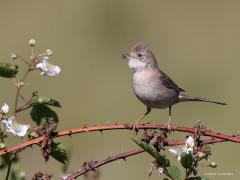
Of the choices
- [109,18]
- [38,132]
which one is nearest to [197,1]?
[109,18]

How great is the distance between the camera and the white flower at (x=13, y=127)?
3.33m

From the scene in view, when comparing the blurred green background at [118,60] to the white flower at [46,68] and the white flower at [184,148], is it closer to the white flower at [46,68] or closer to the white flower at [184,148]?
the white flower at [46,68]

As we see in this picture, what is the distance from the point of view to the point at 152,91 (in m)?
7.00

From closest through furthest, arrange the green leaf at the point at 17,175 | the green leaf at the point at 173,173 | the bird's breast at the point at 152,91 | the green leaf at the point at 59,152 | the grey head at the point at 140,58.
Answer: the green leaf at the point at 173,173, the green leaf at the point at 59,152, the green leaf at the point at 17,175, the bird's breast at the point at 152,91, the grey head at the point at 140,58

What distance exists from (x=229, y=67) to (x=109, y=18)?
15.8 feet

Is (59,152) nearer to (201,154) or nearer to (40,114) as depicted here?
(40,114)

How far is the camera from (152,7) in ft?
78.5

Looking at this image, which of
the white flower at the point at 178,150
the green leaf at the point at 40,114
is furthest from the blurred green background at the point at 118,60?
the white flower at the point at 178,150

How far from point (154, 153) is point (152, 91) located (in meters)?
4.06

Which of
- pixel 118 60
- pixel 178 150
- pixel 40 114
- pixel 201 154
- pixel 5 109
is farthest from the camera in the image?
pixel 118 60

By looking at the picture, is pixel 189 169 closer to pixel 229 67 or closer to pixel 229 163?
pixel 229 163

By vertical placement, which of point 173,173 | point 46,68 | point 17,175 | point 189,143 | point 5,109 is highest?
point 46,68

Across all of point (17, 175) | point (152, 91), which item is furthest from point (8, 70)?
point (152, 91)

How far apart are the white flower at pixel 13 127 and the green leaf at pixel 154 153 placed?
693 mm
